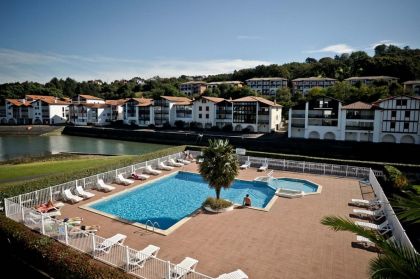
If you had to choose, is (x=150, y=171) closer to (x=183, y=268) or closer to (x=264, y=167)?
(x=264, y=167)

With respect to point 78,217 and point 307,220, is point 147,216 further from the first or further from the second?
point 307,220

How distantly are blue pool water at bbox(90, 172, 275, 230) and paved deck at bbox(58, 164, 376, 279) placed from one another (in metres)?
1.88

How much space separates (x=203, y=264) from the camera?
40.0 ft

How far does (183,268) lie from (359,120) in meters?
44.2

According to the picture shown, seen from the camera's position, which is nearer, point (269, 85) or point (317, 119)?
point (317, 119)

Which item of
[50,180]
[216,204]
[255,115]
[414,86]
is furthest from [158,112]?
[414,86]

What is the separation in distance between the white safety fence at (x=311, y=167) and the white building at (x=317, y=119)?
22.0 meters

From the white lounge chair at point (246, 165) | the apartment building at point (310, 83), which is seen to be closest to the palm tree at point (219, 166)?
the white lounge chair at point (246, 165)

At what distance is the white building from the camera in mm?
48594

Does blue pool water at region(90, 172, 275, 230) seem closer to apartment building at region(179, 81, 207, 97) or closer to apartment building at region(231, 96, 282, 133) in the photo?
apartment building at region(231, 96, 282, 133)

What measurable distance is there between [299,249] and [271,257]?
1637 millimetres

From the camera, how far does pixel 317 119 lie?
1965 inches

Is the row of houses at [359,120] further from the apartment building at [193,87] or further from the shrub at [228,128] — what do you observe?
the apartment building at [193,87]

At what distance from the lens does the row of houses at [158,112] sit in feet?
198
